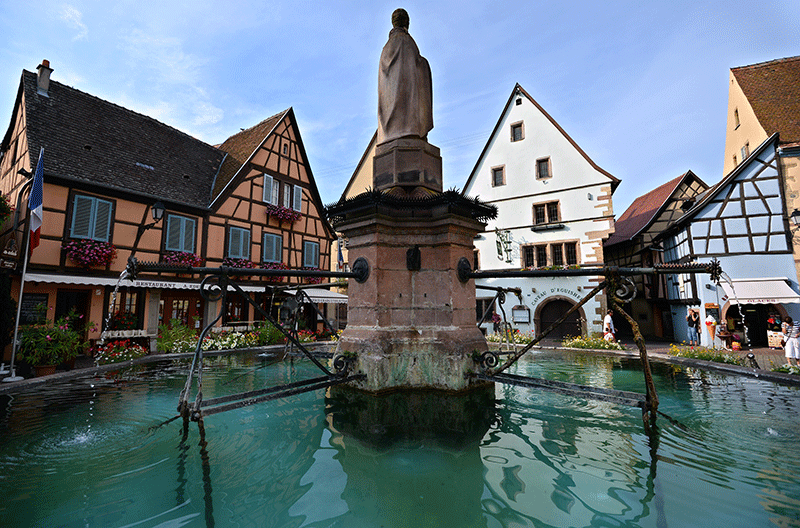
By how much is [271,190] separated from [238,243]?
3.40 meters

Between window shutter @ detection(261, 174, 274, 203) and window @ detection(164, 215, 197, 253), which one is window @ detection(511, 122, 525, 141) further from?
window @ detection(164, 215, 197, 253)

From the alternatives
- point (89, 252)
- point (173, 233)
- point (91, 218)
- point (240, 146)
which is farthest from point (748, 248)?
point (91, 218)

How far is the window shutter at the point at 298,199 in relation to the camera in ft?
63.6

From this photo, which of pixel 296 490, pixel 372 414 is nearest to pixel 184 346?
pixel 372 414

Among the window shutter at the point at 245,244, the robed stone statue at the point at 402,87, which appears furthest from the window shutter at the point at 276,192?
the robed stone statue at the point at 402,87

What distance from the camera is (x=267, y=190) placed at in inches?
714

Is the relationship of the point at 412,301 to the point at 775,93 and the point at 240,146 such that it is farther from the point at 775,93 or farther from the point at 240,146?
the point at 775,93

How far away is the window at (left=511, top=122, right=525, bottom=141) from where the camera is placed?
68.9 ft

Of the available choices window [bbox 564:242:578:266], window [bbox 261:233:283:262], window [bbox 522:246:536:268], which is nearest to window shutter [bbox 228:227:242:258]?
window [bbox 261:233:283:262]

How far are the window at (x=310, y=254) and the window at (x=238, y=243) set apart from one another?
3238 mm

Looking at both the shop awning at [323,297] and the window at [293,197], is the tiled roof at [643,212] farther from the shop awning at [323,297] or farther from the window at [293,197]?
the window at [293,197]

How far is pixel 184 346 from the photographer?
12250 mm

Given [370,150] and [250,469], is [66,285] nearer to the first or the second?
[250,469]

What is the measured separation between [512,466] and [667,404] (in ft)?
11.5
